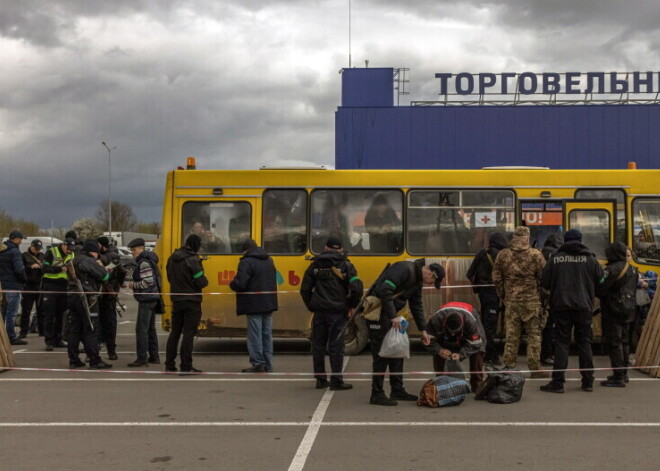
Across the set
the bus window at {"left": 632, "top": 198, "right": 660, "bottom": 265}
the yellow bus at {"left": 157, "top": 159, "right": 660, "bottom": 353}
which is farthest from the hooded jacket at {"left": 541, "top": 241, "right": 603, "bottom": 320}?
the bus window at {"left": 632, "top": 198, "right": 660, "bottom": 265}

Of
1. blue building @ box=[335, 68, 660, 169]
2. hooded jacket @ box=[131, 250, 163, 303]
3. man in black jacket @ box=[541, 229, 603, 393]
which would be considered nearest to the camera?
man in black jacket @ box=[541, 229, 603, 393]

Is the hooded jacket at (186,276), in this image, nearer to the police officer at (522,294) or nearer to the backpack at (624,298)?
the police officer at (522,294)

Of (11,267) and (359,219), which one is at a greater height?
(359,219)

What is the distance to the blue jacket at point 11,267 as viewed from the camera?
1362 cm

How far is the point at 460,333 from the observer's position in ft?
26.6

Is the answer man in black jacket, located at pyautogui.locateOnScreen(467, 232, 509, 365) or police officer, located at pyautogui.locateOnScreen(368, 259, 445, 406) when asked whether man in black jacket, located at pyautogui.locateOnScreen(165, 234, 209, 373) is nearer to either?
police officer, located at pyautogui.locateOnScreen(368, 259, 445, 406)

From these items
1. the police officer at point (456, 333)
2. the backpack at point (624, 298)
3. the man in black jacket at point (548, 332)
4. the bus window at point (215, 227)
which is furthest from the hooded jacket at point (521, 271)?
the bus window at point (215, 227)

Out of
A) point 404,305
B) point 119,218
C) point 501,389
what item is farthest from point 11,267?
point 119,218

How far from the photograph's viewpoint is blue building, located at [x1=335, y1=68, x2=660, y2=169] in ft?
97.1

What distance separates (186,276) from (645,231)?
711 centimetres

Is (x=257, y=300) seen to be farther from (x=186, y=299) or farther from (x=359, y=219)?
(x=359, y=219)

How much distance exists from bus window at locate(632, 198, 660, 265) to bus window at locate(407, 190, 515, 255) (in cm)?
194

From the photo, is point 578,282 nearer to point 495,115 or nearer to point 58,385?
point 58,385

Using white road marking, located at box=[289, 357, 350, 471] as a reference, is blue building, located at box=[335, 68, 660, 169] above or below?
above
